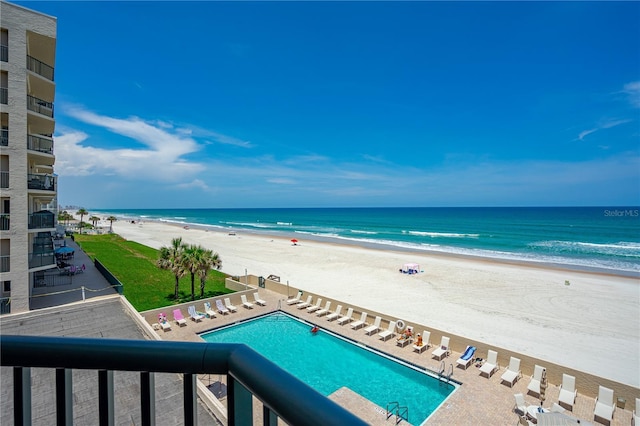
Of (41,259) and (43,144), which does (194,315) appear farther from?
(43,144)

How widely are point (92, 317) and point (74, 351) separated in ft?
54.2

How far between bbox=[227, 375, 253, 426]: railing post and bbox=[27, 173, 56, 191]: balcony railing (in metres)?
21.0

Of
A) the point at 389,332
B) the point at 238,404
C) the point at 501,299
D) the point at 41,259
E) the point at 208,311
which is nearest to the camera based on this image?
the point at 238,404

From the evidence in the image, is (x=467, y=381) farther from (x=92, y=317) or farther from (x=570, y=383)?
(x=92, y=317)

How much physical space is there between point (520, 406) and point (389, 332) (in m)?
6.80

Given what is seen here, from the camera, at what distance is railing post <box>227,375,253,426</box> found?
1435mm

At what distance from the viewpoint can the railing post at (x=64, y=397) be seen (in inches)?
61.6

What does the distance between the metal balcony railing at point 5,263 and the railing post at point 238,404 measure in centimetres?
1977

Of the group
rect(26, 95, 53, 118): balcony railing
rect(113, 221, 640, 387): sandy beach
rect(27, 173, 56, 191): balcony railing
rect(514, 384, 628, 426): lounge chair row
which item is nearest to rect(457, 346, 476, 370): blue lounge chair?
rect(514, 384, 628, 426): lounge chair row

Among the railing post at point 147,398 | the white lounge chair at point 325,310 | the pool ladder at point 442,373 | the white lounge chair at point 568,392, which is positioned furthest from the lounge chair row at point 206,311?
the railing post at point 147,398

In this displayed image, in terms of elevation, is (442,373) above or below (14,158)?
below

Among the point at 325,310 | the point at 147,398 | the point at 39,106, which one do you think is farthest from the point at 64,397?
the point at 39,106

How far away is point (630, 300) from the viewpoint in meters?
25.5

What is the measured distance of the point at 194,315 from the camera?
19.1m
